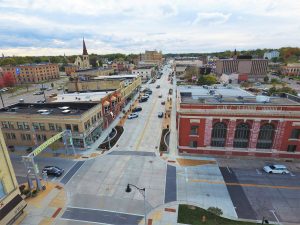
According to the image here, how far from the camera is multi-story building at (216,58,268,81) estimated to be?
147875 mm

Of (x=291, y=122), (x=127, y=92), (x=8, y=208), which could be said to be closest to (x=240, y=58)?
(x=127, y=92)

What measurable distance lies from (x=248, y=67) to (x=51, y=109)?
148m

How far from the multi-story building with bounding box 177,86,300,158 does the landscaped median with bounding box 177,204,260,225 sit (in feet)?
50.8

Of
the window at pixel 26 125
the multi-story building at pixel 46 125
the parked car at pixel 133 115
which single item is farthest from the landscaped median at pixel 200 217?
the parked car at pixel 133 115

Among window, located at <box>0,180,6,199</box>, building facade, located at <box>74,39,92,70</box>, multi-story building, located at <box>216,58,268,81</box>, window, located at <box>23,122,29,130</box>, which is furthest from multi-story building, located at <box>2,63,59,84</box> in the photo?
window, located at <box>0,180,6,199</box>

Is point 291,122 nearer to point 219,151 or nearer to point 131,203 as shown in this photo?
point 219,151

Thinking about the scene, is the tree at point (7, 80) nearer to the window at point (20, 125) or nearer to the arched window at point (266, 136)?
the window at point (20, 125)

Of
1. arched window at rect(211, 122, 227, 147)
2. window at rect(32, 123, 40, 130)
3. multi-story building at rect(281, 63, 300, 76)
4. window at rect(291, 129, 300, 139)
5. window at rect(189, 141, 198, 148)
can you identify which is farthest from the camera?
multi-story building at rect(281, 63, 300, 76)

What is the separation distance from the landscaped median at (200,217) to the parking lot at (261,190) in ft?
8.56

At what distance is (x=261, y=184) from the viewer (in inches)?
1280

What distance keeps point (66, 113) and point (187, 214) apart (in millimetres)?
33556

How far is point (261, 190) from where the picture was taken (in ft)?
102

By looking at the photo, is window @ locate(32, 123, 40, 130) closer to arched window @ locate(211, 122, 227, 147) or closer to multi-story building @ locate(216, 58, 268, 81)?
arched window @ locate(211, 122, 227, 147)

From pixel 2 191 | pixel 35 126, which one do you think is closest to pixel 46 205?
pixel 2 191
